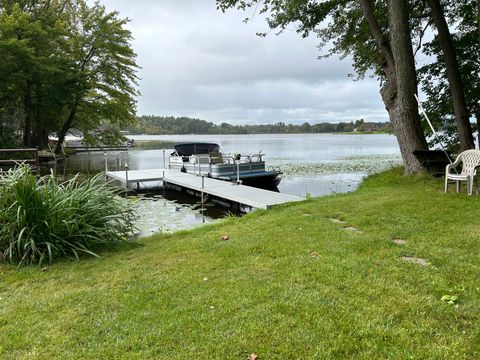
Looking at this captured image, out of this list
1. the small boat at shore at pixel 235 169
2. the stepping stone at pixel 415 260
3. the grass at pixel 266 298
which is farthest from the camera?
the small boat at shore at pixel 235 169

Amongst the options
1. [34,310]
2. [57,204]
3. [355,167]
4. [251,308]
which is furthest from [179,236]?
[355,167]

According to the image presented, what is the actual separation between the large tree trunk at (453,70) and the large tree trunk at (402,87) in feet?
4.71

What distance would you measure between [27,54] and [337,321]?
68.6ft

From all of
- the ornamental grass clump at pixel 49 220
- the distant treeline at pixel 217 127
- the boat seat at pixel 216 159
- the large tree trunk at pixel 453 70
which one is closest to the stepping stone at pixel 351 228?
the ornamental grass clump at pixel 49 220

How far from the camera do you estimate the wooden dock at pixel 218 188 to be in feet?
28.5

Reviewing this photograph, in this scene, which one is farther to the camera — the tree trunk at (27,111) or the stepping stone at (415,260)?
the tree trunk at (27,111)

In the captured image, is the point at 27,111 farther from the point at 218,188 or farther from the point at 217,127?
the point at 217,127

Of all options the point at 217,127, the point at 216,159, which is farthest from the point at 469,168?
the point at 217,127

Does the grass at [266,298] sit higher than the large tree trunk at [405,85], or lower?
lower

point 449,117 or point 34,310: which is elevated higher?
point 449,117

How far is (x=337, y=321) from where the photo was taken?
2.35 metres

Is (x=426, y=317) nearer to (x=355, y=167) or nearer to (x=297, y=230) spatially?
(x=297, y=230)

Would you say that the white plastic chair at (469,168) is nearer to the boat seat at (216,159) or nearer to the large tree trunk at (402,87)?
the large tree trunk at (402,87)

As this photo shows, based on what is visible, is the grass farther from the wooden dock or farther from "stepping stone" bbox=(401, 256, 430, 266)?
the wooden dock
